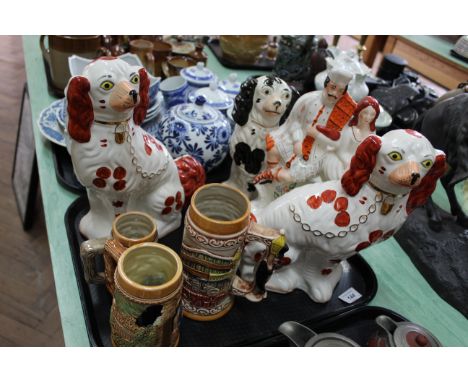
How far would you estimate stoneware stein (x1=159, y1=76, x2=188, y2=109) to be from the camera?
1419 mm

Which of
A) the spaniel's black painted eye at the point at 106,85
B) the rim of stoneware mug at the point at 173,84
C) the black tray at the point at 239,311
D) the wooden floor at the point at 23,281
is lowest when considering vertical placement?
the wooden floor at the point at 23,281

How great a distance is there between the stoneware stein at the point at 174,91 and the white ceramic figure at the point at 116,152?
0.47 metres

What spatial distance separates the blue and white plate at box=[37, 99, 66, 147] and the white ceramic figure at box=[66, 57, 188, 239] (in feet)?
1.19

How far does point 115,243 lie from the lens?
77cm

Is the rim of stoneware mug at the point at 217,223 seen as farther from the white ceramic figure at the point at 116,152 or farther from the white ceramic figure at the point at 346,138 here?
the white ceramic figure at the point at 346,138

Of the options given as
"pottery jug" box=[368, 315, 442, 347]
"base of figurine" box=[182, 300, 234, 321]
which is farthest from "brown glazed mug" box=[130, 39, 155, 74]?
"pottery jug" box=[368, 315, 442, 347]

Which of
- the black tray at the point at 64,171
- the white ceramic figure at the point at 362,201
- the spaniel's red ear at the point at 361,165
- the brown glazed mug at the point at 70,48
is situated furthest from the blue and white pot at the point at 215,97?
the spaniel's red ear at the point at 361,165

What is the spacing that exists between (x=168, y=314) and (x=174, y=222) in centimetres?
44

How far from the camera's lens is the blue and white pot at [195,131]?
1199mm

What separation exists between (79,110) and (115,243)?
269 mm

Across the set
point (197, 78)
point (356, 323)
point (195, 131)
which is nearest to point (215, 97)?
point (197, 78)

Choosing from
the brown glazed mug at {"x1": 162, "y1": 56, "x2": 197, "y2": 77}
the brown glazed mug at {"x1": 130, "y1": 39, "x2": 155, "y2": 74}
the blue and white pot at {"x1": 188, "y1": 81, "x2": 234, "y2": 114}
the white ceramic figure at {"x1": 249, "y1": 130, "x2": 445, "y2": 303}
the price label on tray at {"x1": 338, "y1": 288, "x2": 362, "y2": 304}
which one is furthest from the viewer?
the brown glazed mug at {"x1": 162, "y1": 56, "x2": 197, "y2": 77}

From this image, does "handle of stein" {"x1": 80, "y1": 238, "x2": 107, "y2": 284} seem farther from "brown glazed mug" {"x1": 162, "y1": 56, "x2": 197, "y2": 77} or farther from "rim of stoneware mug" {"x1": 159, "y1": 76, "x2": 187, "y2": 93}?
"brown glazed mug" {"x1": 162, "y1": 56, "x2": 197, "y2": 77}

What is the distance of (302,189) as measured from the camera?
893 millimetres
